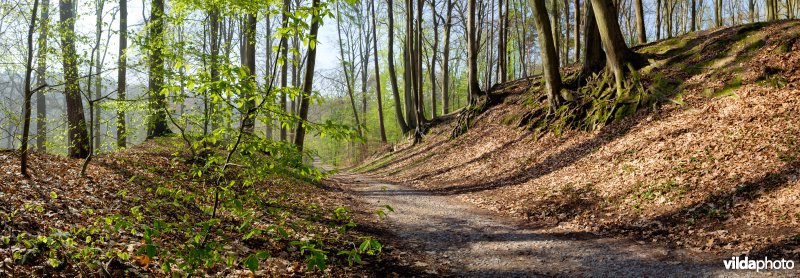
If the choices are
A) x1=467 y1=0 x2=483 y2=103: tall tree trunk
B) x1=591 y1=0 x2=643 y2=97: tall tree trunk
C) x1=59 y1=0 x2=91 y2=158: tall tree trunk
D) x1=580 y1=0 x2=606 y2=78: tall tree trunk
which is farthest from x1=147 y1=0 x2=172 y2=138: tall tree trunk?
x1=580 y1=0 x2=606 y2=78: tall tree trunk

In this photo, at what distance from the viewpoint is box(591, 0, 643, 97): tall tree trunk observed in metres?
12.0

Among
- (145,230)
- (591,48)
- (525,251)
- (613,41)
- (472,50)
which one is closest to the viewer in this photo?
(145,230)

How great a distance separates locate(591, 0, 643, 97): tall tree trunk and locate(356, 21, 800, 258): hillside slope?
0.72 metres

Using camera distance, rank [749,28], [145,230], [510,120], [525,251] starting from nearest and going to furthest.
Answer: [145,230], [525,251], [749,28], [510,120]

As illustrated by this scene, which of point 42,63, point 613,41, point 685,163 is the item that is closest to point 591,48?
point 613,41

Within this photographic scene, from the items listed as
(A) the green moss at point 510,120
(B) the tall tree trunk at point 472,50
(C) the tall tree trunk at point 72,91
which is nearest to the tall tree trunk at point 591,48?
(A) the green moss at point 510,120

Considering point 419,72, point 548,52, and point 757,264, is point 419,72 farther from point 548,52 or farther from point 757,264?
point 757,264

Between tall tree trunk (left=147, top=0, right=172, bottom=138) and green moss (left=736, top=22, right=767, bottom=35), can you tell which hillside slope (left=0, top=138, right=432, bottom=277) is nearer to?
tall tree trunk (left=147, top=0, right=172, bottom=138)

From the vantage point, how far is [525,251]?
588 cm

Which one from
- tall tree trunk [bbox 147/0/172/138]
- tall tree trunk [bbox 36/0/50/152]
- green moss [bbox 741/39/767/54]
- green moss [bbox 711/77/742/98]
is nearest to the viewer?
tall tree trunk [bbox 36/0/50/152]

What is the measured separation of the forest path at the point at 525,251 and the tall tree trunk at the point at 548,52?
7527 millimetres

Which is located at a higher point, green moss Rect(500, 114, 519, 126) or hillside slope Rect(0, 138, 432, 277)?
green moss Rect(500, 114, 519, 126)

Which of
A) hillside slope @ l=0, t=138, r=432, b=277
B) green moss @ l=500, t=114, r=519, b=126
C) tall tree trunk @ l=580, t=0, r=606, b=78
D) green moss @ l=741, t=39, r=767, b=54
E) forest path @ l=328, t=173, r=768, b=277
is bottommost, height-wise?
forest path @ l=328, t=173, r=768, b=277

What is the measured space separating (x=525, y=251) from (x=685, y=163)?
4.11m
